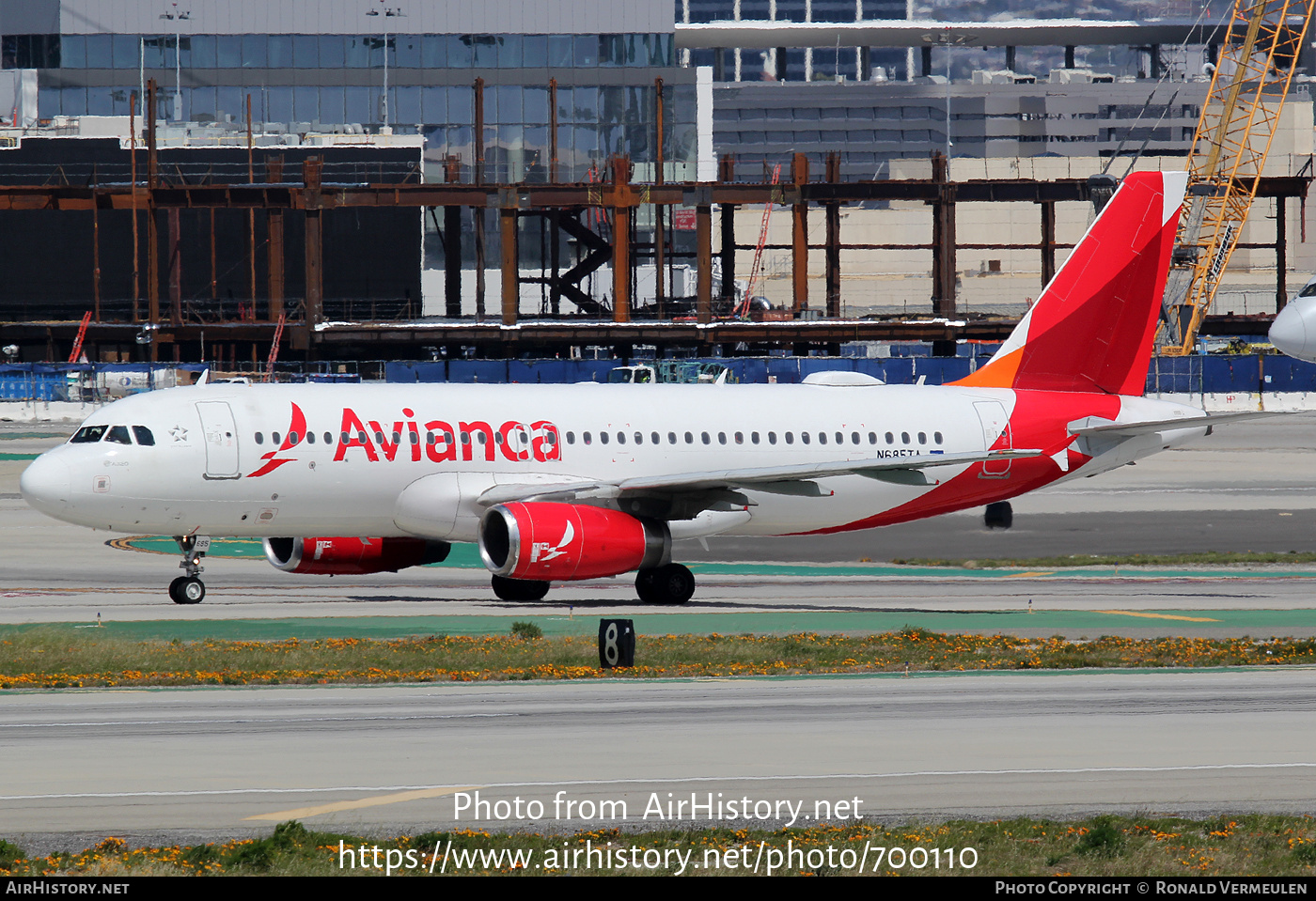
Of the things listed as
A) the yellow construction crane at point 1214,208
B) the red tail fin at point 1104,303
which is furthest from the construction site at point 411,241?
the red tail fin at point 1104,303

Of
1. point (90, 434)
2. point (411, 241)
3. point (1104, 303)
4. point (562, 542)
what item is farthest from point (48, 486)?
point (411, 241)

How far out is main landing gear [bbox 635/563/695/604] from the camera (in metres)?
34.9

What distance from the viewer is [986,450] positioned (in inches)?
1538

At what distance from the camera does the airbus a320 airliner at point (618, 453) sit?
108 ft

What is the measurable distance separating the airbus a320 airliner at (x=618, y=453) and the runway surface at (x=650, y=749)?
10.6 meters

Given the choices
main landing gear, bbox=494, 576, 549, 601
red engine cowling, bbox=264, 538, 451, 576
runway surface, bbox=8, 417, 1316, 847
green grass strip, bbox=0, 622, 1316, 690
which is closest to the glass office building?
red engine cowling, bbox=264, 538, 451, 576

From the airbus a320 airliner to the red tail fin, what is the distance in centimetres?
5

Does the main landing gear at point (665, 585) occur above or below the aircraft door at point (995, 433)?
below

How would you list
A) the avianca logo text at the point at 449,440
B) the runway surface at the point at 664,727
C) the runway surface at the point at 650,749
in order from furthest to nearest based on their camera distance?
the avianca logo text at the point at 449,440 → the runway surface at the point at 664,727 → the runway surface at the point at 650,749

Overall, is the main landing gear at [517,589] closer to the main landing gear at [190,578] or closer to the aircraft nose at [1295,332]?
the main landing gear at [190,578]

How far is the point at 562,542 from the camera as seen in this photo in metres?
32.5

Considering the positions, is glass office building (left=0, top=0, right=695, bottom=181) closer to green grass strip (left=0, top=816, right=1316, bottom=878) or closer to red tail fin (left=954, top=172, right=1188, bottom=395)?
red tail fin (left=954, top=172, right=1188, bottom=395)

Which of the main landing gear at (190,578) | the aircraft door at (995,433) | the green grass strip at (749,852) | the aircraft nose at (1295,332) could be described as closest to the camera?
the green grass strip at (749,852)

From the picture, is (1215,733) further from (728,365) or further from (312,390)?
(728,365)
